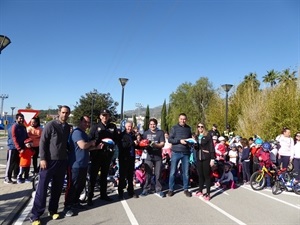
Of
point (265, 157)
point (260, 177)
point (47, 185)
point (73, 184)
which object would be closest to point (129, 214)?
point (73, 184)

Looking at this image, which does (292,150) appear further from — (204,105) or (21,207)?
(204,105)

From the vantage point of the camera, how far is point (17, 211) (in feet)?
18.9

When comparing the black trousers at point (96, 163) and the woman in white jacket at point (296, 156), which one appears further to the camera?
the woman in white jacket at point (296, 156)

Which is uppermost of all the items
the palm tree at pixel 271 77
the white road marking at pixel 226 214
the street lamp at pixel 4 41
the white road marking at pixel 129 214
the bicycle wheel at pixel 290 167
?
the palm tree at pixel 271 77

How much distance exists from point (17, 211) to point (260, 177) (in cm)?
692

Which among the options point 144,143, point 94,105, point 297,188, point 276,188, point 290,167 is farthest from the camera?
point 94,105

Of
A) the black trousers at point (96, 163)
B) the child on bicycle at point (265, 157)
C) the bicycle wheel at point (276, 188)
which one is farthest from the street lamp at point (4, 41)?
the bicycle wheel at point (276, 188)

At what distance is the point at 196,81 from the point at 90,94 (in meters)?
28.1

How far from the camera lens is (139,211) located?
6.10 metres

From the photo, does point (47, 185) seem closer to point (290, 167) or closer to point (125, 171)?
point (125, 171)

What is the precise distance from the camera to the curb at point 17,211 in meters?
5.15

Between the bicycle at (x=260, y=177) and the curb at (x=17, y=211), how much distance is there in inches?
250

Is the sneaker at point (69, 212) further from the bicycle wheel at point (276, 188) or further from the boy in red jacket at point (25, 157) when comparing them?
the bicycle wheel at point (276, 188)

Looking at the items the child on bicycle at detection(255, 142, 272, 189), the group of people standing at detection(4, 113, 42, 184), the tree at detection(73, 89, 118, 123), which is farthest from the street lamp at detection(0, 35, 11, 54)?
the tree at detection(73, 89, 118, 123)
